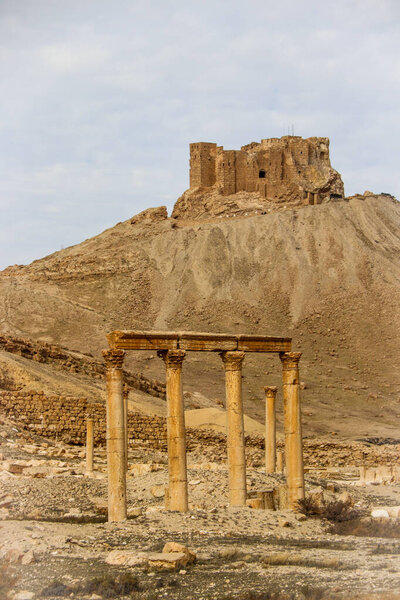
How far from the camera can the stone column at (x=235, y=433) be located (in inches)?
827

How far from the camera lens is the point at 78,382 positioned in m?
42.3

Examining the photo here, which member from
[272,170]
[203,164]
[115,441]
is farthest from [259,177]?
[115,441]

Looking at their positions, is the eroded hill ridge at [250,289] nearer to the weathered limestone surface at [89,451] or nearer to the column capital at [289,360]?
the weathered limestone surface at [89,451]

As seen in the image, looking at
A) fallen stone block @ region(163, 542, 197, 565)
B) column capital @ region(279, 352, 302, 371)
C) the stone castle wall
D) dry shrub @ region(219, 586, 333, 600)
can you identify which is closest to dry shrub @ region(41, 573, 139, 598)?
dry shrub @ region(219, 586, 333, 600)

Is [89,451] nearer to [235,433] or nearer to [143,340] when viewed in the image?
[235,433]

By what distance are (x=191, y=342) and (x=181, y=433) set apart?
6.34 feet

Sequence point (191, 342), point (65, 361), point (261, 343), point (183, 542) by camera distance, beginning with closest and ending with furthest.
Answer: point (183, 542) → point (191, 342) → point (261, 343) → point (65, 361)

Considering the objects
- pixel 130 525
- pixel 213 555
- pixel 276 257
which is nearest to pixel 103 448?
pixel 130 525

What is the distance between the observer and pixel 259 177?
98.3 metres

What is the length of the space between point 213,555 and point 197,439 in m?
20.7

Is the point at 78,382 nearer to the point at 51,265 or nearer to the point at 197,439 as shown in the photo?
the point at 197,439

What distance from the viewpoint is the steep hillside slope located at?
6481 cm

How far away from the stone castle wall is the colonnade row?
7413 cm

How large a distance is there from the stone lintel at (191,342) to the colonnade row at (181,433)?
16cm
